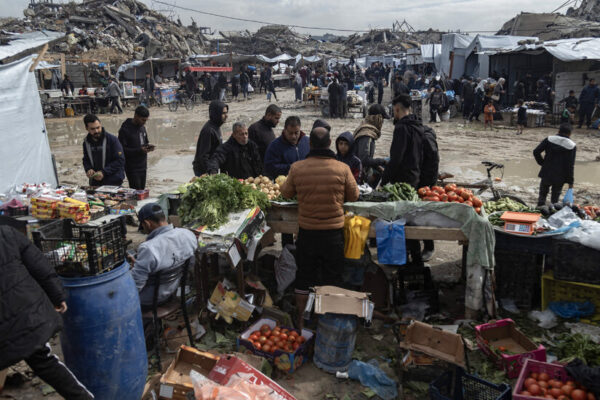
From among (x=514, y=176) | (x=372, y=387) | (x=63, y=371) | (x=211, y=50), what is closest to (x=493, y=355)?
(x=372, y=387)

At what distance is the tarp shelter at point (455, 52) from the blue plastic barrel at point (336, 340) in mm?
24172

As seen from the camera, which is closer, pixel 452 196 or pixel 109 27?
pixel 452 196

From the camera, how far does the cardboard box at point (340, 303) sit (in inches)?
166

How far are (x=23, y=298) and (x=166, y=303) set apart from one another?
1605 millimetres

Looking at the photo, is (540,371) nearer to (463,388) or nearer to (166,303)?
(463,388)

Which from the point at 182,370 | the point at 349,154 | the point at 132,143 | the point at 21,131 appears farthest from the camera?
the point at 21,131

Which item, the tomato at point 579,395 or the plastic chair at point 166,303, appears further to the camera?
the plastic chair at point 166,303

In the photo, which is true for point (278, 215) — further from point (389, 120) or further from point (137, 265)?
point (389, 120)

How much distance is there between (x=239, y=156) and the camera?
21.0 ft

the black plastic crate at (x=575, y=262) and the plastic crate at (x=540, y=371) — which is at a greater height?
the black plastic crate at (x=575, y=262)

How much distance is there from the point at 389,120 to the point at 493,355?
16.7 m

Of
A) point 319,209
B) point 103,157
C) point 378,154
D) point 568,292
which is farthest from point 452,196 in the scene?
point 378,154

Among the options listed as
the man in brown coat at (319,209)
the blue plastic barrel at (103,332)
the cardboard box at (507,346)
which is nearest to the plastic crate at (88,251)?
the blue plastic barrel at (103,332)

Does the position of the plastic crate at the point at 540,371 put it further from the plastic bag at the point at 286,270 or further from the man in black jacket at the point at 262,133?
the man in black jacket at the point at 262,133
